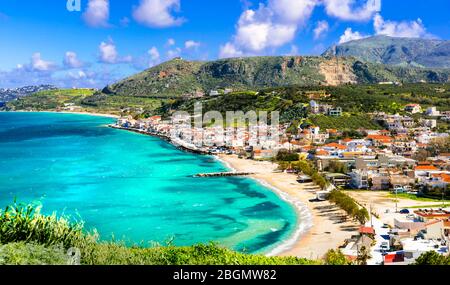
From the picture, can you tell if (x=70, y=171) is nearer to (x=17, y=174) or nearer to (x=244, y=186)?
(x=17, y=174)

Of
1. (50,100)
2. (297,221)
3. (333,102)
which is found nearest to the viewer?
(297,221)

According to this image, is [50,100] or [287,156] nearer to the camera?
[287,156]

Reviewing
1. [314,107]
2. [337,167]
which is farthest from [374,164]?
[314,107]

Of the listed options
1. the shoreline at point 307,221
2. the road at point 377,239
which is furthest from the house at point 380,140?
the road at point 377,239

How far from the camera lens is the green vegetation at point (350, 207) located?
72.9ft

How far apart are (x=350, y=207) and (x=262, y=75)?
384 feet

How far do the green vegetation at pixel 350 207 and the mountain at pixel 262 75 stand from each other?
10233 cm

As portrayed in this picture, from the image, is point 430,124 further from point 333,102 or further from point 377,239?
point 377,239

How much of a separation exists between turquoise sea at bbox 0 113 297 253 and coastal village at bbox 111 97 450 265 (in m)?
3.66

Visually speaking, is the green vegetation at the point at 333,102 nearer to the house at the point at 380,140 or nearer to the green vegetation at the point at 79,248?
the house at the point at 380,140

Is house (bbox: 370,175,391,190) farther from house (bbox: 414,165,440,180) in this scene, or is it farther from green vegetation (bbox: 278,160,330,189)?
green vegetation (bbox: 278,160,330,189)

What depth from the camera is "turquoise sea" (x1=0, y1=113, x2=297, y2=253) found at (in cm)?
2211

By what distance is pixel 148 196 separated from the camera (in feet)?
99.9
